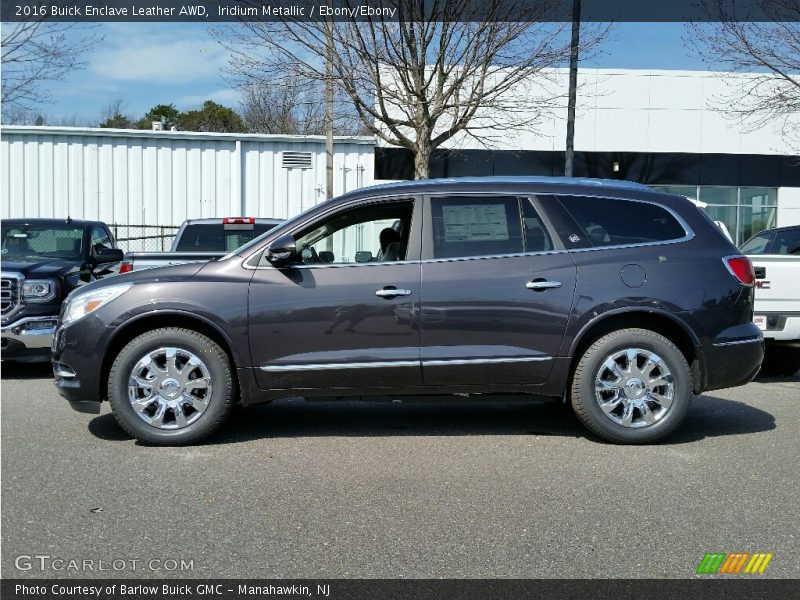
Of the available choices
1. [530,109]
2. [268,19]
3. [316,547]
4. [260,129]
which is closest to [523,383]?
[316,547]

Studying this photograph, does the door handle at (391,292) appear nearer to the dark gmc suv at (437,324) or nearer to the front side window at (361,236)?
the dark gmc suv at (437,324)

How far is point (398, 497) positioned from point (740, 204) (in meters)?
25.8

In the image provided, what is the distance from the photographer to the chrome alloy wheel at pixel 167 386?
574 cm

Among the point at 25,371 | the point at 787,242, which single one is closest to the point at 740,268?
the point at 787,242

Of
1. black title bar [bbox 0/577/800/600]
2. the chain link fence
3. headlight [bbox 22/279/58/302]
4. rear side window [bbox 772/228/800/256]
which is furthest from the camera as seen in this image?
the chain link fence

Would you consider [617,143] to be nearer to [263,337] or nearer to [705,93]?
[705,93]

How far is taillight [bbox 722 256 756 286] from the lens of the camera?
5.94 metres

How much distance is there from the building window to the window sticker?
75.3 feet

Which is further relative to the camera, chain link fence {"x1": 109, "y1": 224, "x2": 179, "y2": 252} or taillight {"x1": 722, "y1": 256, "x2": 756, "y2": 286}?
chain link fence {"x1": 109, "y1": 224, "x2": 179, "y2": 252}

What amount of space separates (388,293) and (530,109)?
43.7ft

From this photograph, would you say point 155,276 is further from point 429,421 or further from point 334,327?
point 429,421
